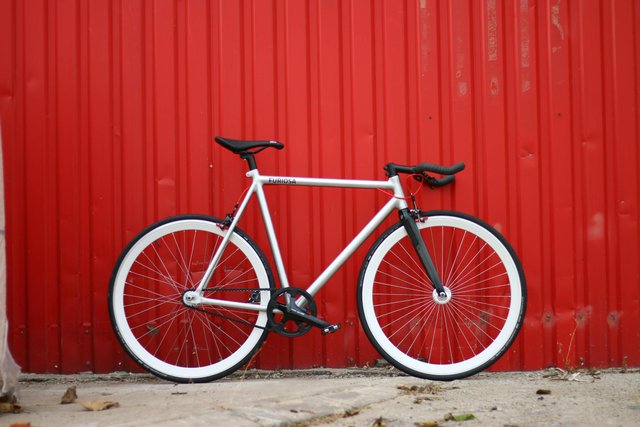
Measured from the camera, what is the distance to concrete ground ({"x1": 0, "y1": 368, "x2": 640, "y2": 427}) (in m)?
3.64

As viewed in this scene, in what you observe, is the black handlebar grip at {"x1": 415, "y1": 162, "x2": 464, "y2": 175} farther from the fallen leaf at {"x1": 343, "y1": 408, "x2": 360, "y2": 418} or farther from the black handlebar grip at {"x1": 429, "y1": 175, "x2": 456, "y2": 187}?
the fallen leaf at {"x1": 343, "y1": 408, "x2": 360, "y2": 418}

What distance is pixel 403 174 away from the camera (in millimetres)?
4840

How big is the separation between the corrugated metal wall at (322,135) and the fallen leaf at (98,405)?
0.87 m

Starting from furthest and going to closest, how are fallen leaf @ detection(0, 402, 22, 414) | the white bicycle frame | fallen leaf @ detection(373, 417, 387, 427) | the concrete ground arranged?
the white bicycle frame < fallen leaf @ detection(0, 402, 22, 414) < the concrete ground < fallen leaf @ detection(373, 417, 387, 427)

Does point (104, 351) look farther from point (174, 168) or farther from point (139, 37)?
point (139, 37)

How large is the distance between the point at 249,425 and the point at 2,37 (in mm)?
2694

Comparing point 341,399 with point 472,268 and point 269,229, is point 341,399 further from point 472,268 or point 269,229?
point 472,268

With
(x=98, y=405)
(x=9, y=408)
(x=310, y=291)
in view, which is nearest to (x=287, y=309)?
(x=310, y=291)

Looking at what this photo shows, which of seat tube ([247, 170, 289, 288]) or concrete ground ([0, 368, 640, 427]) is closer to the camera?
concrete ground ([0, 368, 640, 427])

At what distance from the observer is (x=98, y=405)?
152 inches

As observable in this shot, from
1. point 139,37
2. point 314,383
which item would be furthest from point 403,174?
point 139,37

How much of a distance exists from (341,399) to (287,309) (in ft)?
2.06

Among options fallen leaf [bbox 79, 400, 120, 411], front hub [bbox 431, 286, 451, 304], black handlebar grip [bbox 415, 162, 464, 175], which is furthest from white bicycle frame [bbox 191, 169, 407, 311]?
fallen leaf [bbox 79, 400, 120, 411]

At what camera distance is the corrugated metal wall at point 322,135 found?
4.76 meters
